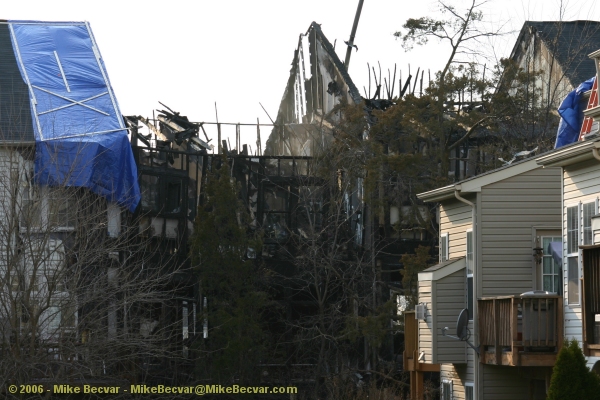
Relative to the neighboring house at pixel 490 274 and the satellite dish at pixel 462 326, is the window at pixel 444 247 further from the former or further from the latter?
the satellite dish at pixel 462 326

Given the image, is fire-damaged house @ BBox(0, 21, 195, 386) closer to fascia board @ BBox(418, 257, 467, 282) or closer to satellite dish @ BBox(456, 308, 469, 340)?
fascia board @ BBox(418, 257, 467, 282)

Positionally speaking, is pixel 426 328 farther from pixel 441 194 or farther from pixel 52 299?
pixel 52 299

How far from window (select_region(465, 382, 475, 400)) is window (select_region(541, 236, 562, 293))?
9.20 feet

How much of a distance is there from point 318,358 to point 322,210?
19.3 feet

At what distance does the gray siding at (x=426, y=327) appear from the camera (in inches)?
912

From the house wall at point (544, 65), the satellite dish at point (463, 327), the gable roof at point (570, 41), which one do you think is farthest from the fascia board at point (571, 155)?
the gable roof at point (570, 41)

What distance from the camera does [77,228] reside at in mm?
26000

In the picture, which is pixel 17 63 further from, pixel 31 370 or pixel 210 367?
pixel 31 370

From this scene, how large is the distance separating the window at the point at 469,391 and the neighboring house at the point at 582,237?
445 cm

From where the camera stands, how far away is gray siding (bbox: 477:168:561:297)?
2211 centimetres

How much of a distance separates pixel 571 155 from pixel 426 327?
23.9 feet

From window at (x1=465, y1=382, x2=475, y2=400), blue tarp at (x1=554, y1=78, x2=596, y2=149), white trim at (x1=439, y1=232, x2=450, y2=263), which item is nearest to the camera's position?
window at (x1=465, y1=382, x2=475, y2=400)

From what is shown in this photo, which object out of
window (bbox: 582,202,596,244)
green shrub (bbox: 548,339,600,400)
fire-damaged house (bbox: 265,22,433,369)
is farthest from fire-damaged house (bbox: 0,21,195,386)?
green shrub (bbox: 548,339,600,400)

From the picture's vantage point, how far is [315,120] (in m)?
44.5
